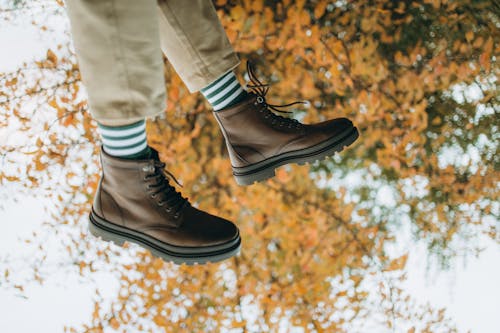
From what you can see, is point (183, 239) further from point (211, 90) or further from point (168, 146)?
point (168, 146)

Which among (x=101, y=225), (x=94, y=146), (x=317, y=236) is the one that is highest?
(x=101, y=225)

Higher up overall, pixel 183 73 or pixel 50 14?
pixel 183 73

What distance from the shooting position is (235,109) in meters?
0.97

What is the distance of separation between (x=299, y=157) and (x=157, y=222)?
34cm

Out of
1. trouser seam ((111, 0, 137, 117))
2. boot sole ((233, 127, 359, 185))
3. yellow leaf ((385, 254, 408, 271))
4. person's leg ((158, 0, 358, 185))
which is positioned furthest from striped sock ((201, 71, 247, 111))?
yellow leaf ((385, 254, 408, 271))

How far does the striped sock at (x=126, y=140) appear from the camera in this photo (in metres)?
0.78

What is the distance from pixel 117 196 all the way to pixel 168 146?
2.76ft

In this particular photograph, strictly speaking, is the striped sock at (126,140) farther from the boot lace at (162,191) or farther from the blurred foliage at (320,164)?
the blurred foliage at (320,164)

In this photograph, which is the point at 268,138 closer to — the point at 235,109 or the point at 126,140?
the point at 235,109

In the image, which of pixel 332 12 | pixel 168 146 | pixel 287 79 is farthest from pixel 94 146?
pixel 332 12

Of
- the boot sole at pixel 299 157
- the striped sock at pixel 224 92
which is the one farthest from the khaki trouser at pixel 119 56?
the boot sole at pixel 299 157

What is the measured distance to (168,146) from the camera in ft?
5.74

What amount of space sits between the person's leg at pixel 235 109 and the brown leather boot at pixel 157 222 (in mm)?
165

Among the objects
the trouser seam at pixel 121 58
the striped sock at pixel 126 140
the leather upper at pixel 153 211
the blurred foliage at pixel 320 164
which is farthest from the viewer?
the blurred foliage at pixel 320 164
